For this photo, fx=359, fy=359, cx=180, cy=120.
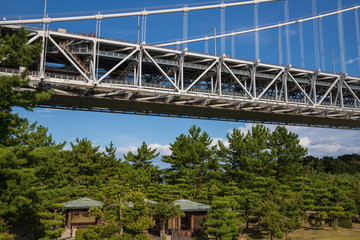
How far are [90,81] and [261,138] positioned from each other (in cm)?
2384

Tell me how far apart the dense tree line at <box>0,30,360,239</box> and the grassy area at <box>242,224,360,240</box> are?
1.28 m

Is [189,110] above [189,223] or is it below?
above

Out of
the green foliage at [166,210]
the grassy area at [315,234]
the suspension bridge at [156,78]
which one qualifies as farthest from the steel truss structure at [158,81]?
the grassy area at [315,234]

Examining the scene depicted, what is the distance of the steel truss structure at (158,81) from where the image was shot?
1522 inches

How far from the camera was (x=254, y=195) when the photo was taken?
122ft

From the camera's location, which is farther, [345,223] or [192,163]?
[192,163]

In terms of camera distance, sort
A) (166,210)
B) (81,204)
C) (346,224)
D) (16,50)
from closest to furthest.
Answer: (16,50)
(166,210)
(81,204)
(346,224)

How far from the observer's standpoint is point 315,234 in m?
38.5

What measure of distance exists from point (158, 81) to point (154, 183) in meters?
13.4

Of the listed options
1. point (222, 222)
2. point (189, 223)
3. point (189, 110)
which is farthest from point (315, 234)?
point (189, 110)

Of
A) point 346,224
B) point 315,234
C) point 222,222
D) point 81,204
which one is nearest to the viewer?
point 222,222

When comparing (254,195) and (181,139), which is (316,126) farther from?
(254,195)

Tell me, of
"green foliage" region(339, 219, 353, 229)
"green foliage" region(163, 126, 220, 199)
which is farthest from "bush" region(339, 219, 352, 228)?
"green foliage" region(163, 126, 220, 199)

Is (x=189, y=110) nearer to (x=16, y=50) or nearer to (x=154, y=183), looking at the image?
(x=154, y=183)
